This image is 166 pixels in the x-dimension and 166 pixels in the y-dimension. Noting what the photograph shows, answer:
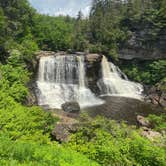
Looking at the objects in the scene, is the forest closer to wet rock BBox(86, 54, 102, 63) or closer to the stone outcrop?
the stone outcrop

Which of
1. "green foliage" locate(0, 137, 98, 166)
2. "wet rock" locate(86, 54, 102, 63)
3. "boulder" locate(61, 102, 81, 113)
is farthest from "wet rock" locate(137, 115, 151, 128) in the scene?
"green foliage" locate(0, 137, 98, 166)

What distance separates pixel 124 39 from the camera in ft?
160

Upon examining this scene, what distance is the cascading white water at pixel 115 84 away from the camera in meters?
40.4

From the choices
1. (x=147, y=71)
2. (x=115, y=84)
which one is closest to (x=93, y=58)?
(x=115, y=84)

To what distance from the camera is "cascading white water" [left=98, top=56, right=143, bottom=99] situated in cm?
4043

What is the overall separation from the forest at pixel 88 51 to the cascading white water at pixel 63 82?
2.02 meters

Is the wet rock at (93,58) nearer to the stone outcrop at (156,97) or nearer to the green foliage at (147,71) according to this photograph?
the green foliage at (147,71)

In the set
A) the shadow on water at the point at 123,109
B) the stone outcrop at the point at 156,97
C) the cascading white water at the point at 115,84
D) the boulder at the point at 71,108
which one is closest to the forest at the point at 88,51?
the stone outcrop at the point at 156,97

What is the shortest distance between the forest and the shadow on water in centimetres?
198

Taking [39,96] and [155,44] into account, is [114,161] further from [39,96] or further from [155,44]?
[155,44]

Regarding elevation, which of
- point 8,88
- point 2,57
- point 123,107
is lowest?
point 123,107

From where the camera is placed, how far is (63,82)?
40.8 meters

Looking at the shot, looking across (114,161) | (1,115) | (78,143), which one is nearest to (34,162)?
(114,161)

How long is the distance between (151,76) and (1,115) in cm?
3001
